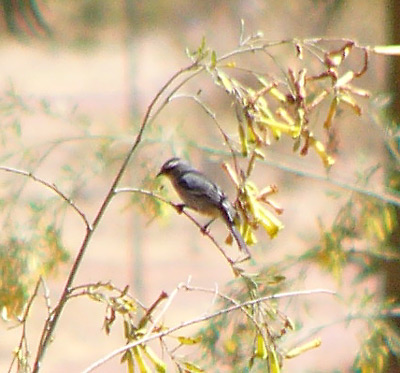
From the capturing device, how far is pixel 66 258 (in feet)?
5.40

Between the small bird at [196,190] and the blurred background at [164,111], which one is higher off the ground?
the blurred background at [164,111]

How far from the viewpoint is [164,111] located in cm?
268

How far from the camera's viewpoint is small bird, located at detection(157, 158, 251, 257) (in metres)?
1.73

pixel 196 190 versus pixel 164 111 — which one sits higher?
pixel 164 111

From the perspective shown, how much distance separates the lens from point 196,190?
6.35 feet

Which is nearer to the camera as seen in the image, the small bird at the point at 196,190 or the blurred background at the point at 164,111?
the small bird at the point at 196,190

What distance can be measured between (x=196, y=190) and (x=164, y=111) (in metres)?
0.78

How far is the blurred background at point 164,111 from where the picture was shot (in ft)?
8.55

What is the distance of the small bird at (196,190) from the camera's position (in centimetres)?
173

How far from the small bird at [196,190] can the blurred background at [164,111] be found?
1.56 ft

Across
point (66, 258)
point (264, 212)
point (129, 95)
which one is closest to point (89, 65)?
point (129, 95)

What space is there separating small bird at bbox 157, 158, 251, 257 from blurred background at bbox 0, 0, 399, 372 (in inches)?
18.8

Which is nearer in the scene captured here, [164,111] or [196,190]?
[196,190]

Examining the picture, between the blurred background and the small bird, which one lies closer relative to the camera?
the small bird
